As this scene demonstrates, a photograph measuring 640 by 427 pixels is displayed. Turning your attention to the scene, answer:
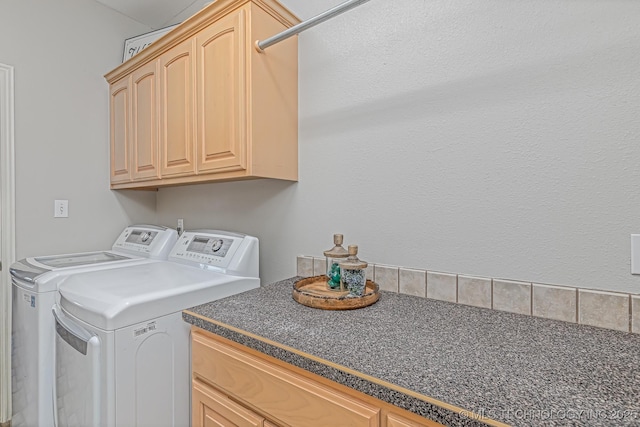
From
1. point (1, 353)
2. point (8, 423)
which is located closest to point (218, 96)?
point (1, 353)

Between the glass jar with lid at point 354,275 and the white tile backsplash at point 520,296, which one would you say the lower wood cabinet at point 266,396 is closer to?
the glass jar with lid at point 354,275

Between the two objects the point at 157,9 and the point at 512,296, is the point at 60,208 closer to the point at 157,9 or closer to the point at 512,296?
the point at 157,9

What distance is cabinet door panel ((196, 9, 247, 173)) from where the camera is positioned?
1.40m

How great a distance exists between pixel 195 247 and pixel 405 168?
47.6 inches

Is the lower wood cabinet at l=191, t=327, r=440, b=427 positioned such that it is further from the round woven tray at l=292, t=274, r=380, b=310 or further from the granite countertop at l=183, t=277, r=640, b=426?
the round woven tray at l=292, t=274, r=380, b=310

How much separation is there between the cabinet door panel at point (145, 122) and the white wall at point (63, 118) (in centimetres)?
42

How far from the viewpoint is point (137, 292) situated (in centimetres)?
116

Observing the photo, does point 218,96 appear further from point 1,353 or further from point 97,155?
point 1,353

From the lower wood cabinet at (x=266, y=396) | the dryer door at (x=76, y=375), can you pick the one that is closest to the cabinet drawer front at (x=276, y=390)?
the lower wood cabinet at (x=266, y=396)

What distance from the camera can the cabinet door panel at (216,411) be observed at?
36.2 inches

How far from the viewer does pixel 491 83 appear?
1.09m

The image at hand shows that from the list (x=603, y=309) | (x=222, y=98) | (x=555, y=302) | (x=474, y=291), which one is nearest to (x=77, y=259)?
(x=222, y=98)

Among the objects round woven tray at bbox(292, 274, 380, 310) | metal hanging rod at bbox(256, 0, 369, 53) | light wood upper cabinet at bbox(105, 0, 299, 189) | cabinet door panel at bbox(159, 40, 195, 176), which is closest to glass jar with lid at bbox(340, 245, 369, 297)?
round woven tray at bbox(292, 274, 380, 310)

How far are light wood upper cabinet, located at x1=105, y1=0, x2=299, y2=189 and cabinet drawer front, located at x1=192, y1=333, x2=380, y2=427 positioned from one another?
761 mm
